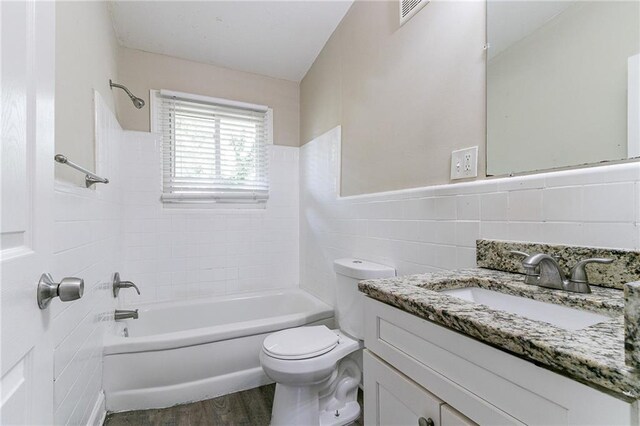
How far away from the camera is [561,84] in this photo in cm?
94

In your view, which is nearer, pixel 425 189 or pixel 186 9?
pixel 425 189

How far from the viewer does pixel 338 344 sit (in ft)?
5.26

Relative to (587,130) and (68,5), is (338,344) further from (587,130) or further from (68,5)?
(68,5)

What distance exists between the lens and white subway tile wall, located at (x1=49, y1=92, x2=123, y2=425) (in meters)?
1.06

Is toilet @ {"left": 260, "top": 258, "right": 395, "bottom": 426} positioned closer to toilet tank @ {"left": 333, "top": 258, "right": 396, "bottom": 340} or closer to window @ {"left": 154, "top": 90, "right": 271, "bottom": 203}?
toilet tank @ {"left": 333, "top": 258, "right": 396, "bottom": 340}

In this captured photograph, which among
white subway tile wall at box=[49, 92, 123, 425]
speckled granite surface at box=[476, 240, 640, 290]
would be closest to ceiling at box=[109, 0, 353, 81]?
white subway tile wall at box=[49, 92, 123, 425]

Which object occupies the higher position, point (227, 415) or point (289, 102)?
point (289, 102)

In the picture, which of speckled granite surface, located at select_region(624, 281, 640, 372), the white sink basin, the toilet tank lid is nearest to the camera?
speckled granite surface, located at select_region(624, 281, 640, 372)

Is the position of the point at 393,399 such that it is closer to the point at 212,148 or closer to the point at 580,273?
the point at 580,273

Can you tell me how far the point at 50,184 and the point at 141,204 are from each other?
6.20ft

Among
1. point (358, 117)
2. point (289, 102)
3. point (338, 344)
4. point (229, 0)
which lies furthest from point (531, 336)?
point (289, 102)

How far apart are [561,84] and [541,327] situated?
83cm

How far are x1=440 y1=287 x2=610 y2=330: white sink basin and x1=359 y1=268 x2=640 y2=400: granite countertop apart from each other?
15 millimetres

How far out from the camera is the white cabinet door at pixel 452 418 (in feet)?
1.98
